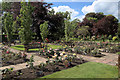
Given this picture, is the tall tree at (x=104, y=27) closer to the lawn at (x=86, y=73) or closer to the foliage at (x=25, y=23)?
the foliage at (x=25, y=23)

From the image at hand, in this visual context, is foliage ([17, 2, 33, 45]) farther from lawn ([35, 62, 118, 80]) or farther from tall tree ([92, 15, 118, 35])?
tall tree ([92, 15, 118, 35])

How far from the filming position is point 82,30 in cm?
2253

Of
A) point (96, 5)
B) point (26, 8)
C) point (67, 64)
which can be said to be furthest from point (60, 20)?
point (96, 5)

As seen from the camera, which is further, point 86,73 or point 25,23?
point 25,23

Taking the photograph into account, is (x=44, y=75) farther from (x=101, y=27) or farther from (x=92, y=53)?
(x=101, y=27)

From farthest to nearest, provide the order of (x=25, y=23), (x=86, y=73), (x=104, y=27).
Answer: (x=104, y=27) → (x=25, y=23) → (x=86, y=73)

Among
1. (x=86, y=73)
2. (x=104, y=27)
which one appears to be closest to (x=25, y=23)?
(x=86, y=73)

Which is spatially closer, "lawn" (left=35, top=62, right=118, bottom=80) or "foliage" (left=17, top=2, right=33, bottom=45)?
"lawn" (left=35, top=62, right=118, bottom=80)

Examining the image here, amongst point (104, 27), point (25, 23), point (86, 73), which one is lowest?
point (86, 73)

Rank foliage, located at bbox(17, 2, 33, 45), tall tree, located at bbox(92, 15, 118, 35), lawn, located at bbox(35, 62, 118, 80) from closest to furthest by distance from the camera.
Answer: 1. lawn, located at bbox(35, 62, 118, 80)
2. foliage, located at bbox(17, 2, 33, 45)
3. tall tree, located at bbox(92, 15, 118, 35)

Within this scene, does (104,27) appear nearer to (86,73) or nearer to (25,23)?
(25,23)

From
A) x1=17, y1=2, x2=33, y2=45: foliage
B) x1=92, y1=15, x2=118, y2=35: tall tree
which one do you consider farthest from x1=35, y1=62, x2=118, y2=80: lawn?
x1=92, y1=15, x2=118, y2=35: tall tree

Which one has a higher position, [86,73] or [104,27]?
[104,27]

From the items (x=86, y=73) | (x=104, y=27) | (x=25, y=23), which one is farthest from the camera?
(x=104, y=27)
